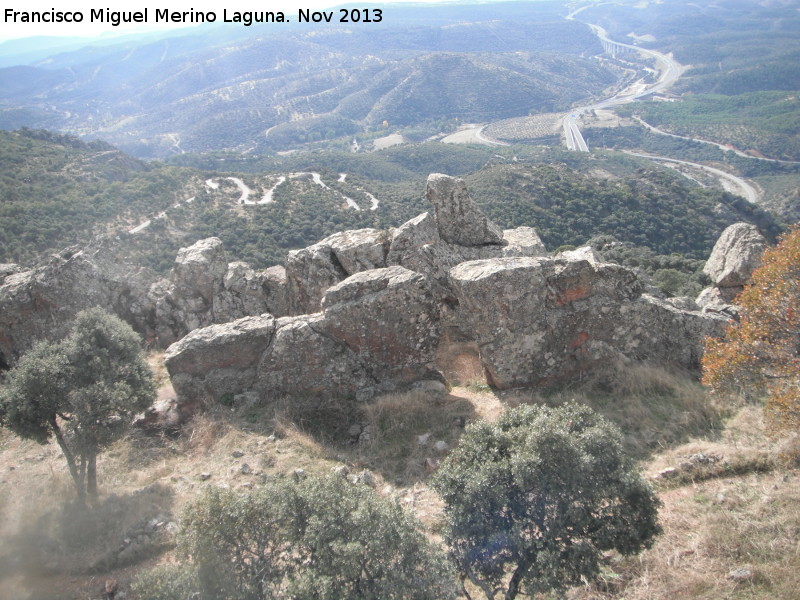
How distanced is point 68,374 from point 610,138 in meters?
172

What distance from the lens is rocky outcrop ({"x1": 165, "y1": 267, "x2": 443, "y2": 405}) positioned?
12.0 m

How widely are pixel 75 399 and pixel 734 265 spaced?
18.6 meters

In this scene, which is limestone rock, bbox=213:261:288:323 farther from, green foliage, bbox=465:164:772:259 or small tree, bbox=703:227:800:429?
green foliage, bbox=465:164:772:259

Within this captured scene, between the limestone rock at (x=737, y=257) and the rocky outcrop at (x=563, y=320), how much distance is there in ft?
15.0

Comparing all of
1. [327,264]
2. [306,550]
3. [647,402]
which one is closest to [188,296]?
[327,264]

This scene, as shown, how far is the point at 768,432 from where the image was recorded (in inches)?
327

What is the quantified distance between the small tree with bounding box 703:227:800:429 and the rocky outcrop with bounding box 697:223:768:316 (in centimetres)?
678

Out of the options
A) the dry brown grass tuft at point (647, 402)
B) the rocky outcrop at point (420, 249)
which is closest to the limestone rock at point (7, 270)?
the rocky outcrop at point (420, 249)

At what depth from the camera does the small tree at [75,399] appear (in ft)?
30.5

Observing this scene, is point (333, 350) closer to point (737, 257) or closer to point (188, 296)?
point (188, 296)

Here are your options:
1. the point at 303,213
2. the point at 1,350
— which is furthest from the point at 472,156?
the point at 1,350

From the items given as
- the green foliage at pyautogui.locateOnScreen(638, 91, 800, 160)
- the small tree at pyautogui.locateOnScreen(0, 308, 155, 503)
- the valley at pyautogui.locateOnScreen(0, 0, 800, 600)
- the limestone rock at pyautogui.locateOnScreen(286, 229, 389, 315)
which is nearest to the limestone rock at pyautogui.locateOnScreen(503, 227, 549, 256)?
the valley at pyautogui.locateOnScreen(0, 0, 800, 600)

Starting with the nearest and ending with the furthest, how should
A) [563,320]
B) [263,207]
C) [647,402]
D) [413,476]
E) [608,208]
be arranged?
[413,476] → [647,402] → [563,320] → [608,208] → [263,207]

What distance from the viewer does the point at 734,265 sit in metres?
15.9
